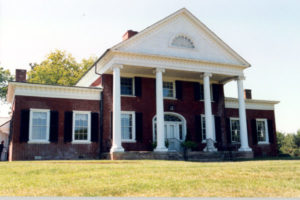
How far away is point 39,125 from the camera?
20781 millimetres

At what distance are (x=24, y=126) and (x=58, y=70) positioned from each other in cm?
2521

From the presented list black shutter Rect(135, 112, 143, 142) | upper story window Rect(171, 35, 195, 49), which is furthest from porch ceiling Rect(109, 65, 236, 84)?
black shutter Rect(135, 112, 143, 142)

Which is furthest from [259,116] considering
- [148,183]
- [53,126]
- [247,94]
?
[148,183]

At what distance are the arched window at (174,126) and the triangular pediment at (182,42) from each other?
470 cm

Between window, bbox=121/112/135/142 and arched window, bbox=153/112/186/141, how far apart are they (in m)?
2.68

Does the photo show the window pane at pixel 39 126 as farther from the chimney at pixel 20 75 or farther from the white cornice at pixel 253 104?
the white cornice at pixel 253 104

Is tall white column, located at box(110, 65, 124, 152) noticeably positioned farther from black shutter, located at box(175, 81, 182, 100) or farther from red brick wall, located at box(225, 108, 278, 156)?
red brick wall, located at box(225, 108, 278, 156)

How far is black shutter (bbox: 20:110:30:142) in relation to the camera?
65.9ft

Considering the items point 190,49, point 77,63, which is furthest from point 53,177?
point 77,63

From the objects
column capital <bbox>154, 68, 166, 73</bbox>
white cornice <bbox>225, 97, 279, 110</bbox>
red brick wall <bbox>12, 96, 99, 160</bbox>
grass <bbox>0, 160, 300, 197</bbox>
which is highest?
column capital <bbox>154, 68, 166, 73</bbox>

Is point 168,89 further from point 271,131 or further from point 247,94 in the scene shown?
point 271,131

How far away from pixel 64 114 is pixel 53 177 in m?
11.9

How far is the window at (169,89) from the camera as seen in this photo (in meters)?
25.1

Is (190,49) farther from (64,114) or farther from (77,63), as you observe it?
(77,63)
